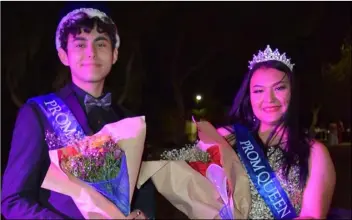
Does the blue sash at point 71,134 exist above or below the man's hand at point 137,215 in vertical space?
above

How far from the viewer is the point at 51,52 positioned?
13.8 ft

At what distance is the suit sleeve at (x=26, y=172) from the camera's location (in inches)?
70.9

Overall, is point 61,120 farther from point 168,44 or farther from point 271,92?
point 168,44

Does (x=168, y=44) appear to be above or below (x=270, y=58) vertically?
above

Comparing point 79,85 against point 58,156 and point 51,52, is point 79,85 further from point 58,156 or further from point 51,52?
point 51,52

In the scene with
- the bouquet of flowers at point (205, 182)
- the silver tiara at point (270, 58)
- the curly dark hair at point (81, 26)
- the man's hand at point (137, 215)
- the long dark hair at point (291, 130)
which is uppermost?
the curly dark hair at point (81, 26)

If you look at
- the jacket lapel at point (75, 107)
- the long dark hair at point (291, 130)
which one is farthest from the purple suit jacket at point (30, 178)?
the long dark hair at point (291, 130)

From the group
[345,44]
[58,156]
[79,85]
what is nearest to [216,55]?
[79,85]

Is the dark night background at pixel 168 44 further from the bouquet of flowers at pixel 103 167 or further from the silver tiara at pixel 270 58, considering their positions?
the bouquet of flowers at pixel 103 167

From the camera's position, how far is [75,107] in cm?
197

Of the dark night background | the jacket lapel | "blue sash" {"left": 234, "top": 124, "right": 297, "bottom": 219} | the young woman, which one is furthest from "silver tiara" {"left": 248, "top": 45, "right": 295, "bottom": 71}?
the dark night background

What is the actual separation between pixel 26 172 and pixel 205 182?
627 millimetres

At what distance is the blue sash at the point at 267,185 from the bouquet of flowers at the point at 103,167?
0.48 metres

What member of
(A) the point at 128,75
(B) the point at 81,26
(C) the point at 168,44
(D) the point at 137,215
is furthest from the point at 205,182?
(C) the point at 168,44
